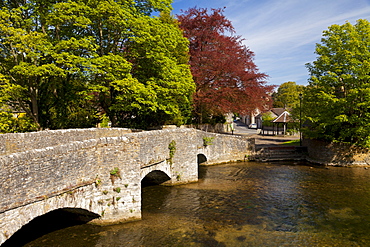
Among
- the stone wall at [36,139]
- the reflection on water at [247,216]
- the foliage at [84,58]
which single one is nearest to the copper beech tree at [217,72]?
the foliage at [84,58]

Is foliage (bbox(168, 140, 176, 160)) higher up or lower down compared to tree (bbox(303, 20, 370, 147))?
lower down

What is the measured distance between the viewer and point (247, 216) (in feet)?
40.4

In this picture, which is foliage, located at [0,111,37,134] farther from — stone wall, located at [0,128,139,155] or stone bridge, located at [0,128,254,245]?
stone bridge, located at [0,128,254,245]

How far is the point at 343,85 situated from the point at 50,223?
2493 cm

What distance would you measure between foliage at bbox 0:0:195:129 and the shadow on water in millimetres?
8854

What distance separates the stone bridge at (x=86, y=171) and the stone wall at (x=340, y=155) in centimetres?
1440

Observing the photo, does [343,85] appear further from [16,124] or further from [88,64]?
[16,124]

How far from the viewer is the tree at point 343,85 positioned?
70.4ft

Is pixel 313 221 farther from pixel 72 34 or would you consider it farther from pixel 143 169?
pixel 72 34

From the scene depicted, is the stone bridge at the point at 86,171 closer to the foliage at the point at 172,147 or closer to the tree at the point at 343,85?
the foliage at the point at 172,147

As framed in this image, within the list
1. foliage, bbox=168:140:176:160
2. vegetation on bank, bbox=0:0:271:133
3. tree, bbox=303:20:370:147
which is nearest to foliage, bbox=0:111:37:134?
vegetation on bank, bbox=0:0:271:133

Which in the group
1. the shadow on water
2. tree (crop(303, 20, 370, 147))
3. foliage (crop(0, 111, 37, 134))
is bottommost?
the shadow on water

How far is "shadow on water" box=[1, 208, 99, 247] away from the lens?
1007cm

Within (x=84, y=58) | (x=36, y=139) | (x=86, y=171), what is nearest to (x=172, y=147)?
(x=86, y=171)
